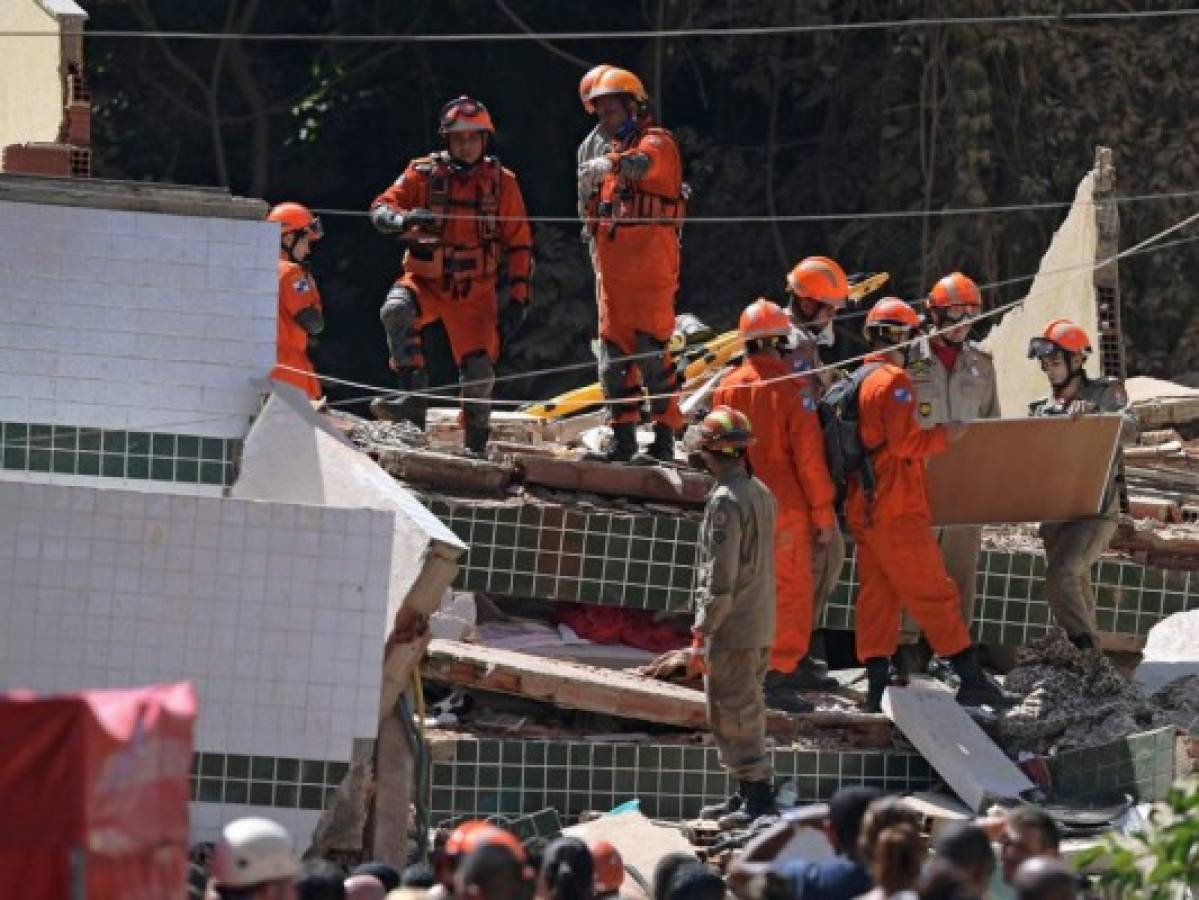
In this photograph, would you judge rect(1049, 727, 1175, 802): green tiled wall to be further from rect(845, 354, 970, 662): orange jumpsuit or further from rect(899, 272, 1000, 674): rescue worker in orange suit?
rect(899, 272, 1000, 674): rescue worker in orange suit

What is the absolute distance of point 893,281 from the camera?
2567 centimetres

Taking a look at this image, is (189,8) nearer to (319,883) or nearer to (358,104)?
(358,104)

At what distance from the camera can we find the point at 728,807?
15.1 meters

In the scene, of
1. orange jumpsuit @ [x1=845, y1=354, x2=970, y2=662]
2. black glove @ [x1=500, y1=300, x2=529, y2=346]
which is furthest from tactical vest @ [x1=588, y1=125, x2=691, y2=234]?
orange jumpsuit @ [x1=845, y1=354, x2=970, y2=662]

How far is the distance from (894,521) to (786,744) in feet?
3.72

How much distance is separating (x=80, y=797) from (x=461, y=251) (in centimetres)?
851

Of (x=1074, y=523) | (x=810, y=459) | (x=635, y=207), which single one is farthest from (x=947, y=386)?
(x=635, y=207)

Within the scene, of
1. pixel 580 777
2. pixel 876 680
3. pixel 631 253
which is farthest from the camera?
pixel 631 253

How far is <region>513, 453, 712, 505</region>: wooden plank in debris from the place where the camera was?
16.8m

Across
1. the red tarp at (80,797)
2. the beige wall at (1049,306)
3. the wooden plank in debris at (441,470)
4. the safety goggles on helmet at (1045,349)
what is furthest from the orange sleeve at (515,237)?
the red tarp at (80,797)

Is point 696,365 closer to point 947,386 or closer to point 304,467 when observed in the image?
point 947,386

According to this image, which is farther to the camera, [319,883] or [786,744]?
[786,744]

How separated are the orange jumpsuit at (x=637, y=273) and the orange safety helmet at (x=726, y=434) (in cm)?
235

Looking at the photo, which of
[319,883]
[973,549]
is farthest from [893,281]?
[319,883]
